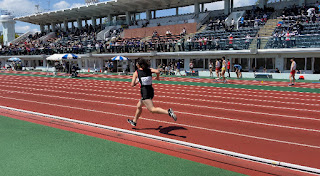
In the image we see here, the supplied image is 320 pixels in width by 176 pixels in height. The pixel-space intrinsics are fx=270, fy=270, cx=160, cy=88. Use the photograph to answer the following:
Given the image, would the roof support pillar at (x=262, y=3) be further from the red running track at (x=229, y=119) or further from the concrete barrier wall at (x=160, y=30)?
the red running track at (x=229, y=119)

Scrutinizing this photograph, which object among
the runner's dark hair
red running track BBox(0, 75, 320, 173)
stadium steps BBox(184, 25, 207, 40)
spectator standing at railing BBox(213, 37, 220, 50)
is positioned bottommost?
red running track BBox(0, 75, 320, 173)

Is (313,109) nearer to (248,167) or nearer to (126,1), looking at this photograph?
(248,167)

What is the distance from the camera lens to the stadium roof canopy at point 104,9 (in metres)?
40.9

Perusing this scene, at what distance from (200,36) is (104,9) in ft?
75.0

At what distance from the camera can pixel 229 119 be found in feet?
26.9

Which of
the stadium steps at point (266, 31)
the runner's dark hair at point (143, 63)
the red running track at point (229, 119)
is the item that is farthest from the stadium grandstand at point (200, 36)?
the runner's dark hair at point (143, 63)

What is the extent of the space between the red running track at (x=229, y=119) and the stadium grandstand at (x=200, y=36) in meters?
10.8

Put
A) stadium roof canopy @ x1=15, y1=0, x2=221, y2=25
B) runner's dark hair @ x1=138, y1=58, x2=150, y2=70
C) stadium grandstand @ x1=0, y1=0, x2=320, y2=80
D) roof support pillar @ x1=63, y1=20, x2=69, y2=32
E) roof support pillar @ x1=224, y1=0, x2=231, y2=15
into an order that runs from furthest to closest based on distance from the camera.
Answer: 1. roof support pillar @ x1=63, y1=20, x2=69, y2=32
2. stadium roof canopy @ x1=15, y1=0, x2=221, y2=25
3. roof support pillar @ x1=224, y1=0, x2=231, y2=15
4. stadium grandstand @ x1=0, y1=0, x2=320, y2=80
5. runner's dark hair @ x1=138, y1=58, x2=150, y2=70

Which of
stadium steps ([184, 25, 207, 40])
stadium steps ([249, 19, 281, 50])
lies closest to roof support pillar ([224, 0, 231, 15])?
stadium steps ([184, 25, 207, 40])

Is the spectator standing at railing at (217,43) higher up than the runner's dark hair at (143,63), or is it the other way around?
the spectator standing at railing at (217,43)

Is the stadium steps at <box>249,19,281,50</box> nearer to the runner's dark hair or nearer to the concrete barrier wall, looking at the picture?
the concrete barrier wall

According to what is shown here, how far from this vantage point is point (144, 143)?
5.86 m

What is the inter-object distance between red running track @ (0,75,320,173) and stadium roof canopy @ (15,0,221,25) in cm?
2964

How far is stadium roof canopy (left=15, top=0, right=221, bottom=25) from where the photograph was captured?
1612 inches
